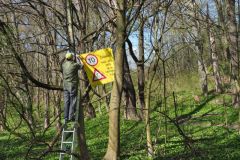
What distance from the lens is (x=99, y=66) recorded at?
28.6 ft

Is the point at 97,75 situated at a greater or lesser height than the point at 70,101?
greater

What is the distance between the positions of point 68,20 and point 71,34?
380 millimetres

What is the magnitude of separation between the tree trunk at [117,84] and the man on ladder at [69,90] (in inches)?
39.6

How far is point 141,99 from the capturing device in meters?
24.7

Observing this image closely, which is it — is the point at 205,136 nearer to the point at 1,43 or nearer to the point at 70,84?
the point at 70,84

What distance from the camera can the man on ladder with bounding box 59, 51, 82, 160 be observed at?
9702mm

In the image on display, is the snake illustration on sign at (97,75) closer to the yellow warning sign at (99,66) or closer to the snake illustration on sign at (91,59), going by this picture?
the yellow warning sign at (99,66)

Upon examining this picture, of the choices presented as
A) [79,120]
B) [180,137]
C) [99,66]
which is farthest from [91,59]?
[180,137]

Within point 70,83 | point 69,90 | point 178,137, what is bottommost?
point 178,137

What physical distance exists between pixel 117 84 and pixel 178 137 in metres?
9.94

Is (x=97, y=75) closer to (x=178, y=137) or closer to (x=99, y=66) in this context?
(x=99, y=66)

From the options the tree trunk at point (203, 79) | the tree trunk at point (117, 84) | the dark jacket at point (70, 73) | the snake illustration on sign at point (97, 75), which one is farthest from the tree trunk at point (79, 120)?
the tree trunk at point (203, 79)

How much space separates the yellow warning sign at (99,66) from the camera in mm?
8617

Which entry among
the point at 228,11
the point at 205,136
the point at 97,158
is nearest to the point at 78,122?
the point at 97,158
